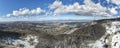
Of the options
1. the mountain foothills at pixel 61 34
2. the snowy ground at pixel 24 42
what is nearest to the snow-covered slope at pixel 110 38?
the mountain foothills at pixel 61 34

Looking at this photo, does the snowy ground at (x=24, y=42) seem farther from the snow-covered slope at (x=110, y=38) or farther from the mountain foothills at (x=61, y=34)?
the snow-covered slope at (x=110, y=38)

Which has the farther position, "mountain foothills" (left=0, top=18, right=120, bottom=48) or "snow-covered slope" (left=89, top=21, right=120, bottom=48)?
"mountain foothills" (left=0, top=18, right=120, bottom=48)

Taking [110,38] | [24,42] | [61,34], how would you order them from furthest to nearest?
[61,34], [24,42], [110,38]

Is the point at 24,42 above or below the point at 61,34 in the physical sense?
below

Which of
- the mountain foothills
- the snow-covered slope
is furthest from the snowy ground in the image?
the snow-covered slope

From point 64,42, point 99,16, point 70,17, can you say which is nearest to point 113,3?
point 99,16

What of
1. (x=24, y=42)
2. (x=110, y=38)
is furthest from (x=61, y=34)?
(x=110, y=38)

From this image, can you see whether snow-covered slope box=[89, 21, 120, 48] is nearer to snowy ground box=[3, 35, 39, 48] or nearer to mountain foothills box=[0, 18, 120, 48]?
mountain foothills box=[0, 18, 120, 48]

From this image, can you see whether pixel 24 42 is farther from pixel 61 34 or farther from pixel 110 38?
pixel 110 38

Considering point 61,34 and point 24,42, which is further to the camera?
point 61,34
